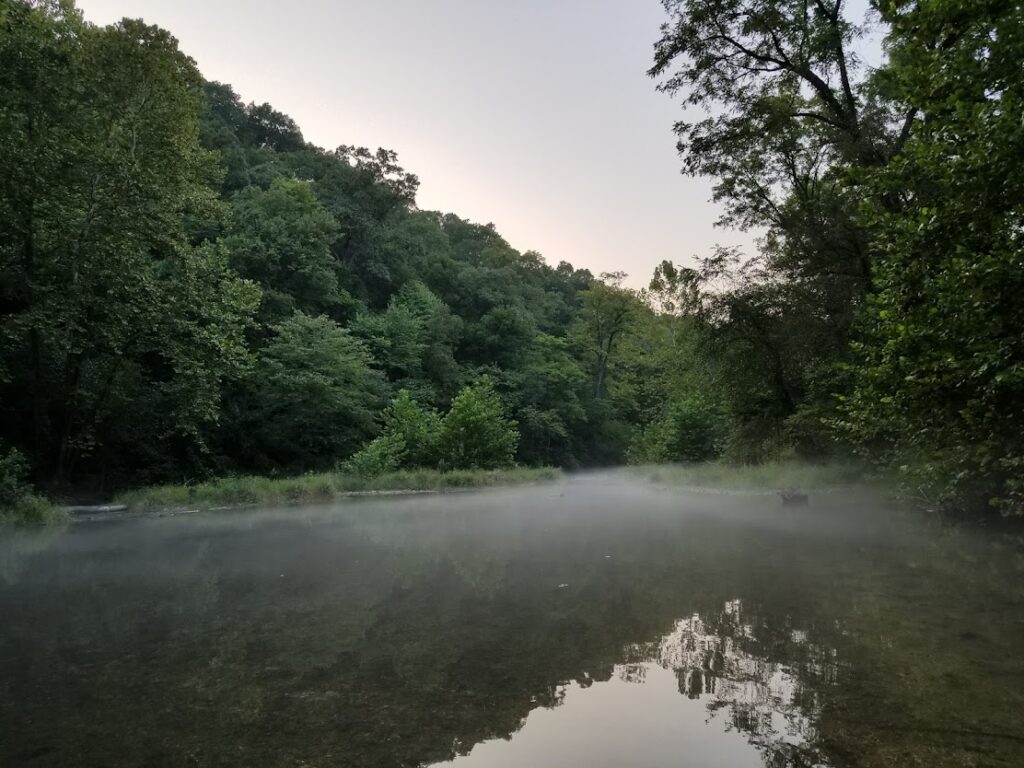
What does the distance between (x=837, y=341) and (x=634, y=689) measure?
13350 millimetres

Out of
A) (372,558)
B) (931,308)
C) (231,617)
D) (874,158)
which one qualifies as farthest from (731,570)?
(874,158)

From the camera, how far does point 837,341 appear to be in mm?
15164

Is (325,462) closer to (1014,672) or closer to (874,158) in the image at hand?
(874,158)

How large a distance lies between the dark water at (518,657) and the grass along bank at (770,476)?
8127mm

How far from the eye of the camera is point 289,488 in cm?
1828

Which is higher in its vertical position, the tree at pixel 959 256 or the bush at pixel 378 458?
the tree at pixel 959 256

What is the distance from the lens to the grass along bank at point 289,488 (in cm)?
1589

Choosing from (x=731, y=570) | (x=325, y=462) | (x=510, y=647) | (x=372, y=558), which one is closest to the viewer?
(x=510, y=647)

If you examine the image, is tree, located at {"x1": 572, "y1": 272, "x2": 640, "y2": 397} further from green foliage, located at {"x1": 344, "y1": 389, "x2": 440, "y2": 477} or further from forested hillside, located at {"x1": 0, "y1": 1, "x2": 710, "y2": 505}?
green foliage, located at {"x1": 344, "y1": 389, "x2": 440, "y2": 477}

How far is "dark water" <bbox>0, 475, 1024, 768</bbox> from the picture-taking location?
10.6ft

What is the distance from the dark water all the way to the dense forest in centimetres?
241

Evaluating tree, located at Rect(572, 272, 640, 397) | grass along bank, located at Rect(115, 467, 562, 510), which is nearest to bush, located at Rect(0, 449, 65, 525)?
grass along bank, located at Rect(115, 467, 562, 510)

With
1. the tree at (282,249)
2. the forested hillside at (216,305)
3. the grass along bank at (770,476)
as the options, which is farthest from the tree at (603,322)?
the grass along bank at (770,476)

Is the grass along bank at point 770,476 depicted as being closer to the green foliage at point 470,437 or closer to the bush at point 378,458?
the green foliage at point 470,437
